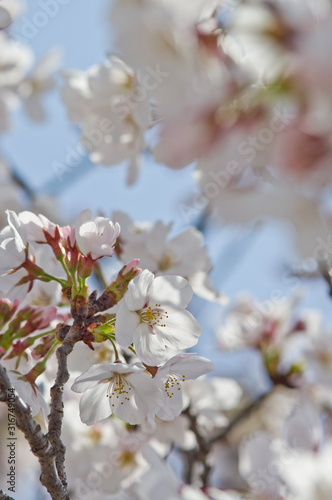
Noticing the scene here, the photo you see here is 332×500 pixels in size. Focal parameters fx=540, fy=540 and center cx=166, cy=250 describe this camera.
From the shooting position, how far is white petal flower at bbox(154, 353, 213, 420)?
1.04 meters

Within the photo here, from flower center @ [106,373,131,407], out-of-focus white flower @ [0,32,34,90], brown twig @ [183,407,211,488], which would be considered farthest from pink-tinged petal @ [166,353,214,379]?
out-of-focus white flower @ [0,32,34,90]

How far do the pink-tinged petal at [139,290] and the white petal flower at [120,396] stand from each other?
12 cm

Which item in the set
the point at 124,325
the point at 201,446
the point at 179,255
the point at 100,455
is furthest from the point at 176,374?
the point at 100,455

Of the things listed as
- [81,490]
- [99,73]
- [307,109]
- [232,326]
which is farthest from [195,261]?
[307,109]

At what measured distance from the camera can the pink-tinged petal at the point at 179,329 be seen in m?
1.10

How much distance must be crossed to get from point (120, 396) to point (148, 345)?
13 cm

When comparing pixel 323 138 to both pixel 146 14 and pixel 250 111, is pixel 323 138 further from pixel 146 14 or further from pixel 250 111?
pixel 146 14

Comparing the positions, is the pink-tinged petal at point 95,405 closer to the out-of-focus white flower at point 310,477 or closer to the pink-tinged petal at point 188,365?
the pink-tinged petal at point 188,365

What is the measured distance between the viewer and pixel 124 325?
41.0 inches

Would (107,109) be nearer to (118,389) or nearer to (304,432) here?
(118,389)

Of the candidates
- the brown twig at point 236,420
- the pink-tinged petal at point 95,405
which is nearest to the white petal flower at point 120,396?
the pink-tinged petal at point 95,405

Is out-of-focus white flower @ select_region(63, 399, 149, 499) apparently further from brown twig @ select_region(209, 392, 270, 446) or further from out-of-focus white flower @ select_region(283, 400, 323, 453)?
out-of-focus white flower @ select_region(283, 400, 323, 453)

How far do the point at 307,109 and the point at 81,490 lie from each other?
69.1 inches

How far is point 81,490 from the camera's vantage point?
76.1 inches
